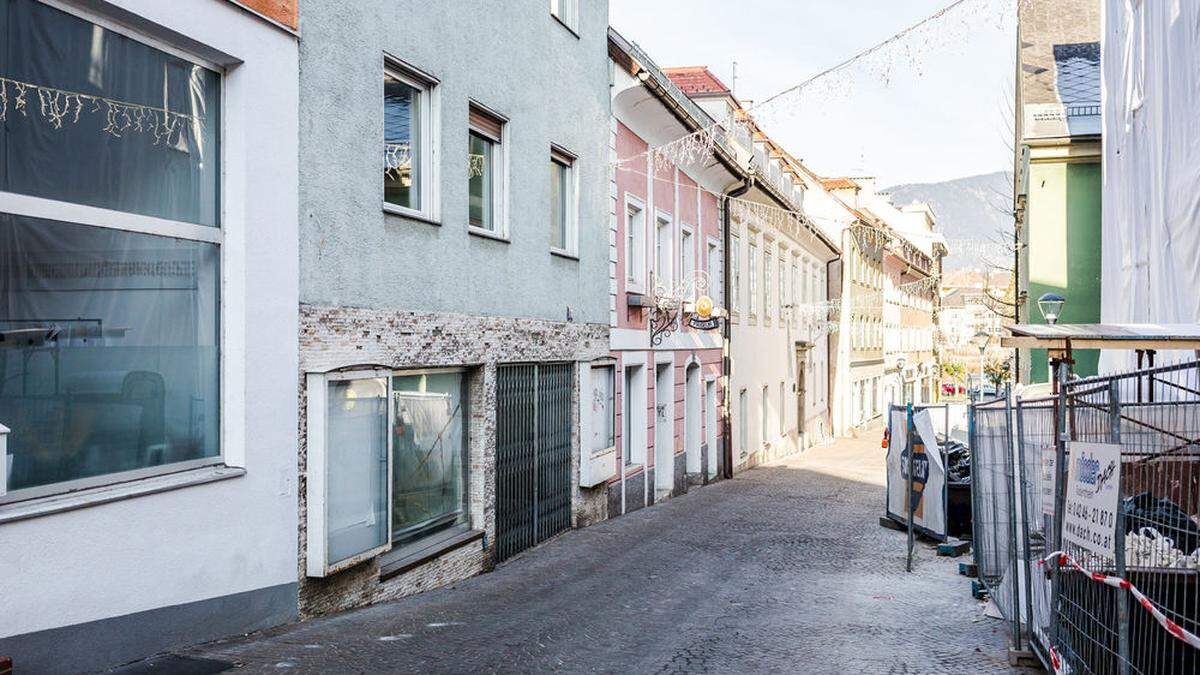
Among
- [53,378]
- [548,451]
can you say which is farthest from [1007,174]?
[53,378]

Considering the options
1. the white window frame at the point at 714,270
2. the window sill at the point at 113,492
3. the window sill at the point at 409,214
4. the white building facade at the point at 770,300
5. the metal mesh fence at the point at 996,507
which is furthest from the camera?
the white building facade at the point at 770,300

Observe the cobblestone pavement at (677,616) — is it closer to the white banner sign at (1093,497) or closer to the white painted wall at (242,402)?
the white painted wall at (242,402)

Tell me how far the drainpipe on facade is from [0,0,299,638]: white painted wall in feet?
56.1

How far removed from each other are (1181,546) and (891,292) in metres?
52.6

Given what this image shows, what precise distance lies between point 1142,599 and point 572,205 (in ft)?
36.3

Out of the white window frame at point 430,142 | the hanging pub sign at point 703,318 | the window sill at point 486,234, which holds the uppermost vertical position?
the white window frame at point 430,142

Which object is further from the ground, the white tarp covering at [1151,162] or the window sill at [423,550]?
the white tarp covering at [1151,162]

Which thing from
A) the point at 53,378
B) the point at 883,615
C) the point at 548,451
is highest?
the point at 53,378

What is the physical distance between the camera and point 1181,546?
184 inches

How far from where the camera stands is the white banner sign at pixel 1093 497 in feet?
16.2

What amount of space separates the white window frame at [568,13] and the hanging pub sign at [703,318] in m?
6.63

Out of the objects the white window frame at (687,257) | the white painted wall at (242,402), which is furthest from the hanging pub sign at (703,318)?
the white painted wall at (242,402)

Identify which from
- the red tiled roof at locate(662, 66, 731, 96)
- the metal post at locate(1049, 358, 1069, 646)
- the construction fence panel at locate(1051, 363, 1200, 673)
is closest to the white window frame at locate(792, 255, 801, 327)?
the red tiled roof at locate(662, 66, 731, 96)

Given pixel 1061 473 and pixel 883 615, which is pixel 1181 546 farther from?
pixel 883 615
